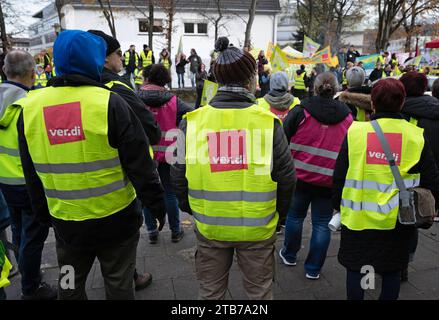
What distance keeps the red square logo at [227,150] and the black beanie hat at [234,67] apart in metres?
0.33

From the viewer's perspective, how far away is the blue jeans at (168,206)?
4140 millimetres

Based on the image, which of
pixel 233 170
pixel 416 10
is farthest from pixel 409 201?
pixel 416 10

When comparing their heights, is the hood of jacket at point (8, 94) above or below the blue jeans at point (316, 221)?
above

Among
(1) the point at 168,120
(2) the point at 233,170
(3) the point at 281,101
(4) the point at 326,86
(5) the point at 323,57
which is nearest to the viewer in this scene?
(2) the point at 233,170

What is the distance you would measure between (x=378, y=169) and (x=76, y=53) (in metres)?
2.00

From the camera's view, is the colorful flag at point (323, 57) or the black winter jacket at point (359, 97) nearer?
the black winter jacket at point (359, 97)

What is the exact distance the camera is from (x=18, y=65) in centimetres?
308

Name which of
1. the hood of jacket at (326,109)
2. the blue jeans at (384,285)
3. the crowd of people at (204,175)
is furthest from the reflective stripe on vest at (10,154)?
the blue jeans at (384,285)

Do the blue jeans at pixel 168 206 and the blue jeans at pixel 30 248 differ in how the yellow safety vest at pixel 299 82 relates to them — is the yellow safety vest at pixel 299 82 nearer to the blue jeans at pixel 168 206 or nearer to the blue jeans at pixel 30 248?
the blue jeans at pixel 168 206

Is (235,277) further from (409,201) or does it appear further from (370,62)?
(370,62)

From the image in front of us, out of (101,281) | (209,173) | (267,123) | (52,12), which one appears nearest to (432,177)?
(267,123)

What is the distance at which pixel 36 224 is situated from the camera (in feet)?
9.96

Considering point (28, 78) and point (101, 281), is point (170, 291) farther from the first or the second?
point (28, 78)
